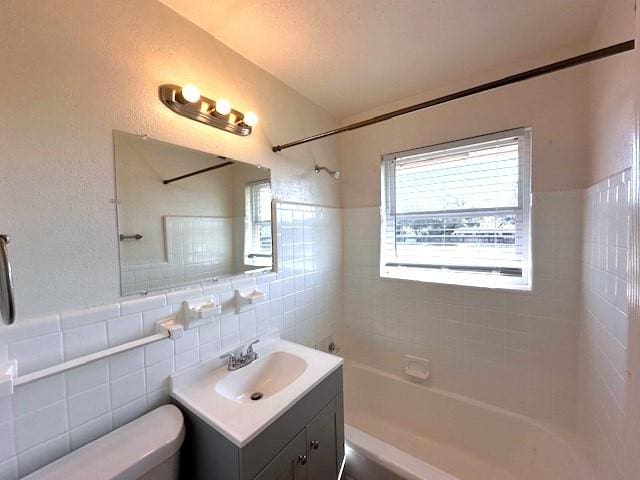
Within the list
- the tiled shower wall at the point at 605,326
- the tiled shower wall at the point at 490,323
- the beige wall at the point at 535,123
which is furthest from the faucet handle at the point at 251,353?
the beige wall at the point at 535,123

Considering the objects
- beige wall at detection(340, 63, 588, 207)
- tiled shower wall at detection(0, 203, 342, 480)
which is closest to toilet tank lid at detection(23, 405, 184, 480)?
tiled shower wall at detection(0, 203, 342, 480)

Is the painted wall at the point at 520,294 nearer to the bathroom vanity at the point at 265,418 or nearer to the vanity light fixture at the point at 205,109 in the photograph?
the bathroom vanity at the point at 265,418

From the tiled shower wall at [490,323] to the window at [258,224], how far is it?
87 centimetres

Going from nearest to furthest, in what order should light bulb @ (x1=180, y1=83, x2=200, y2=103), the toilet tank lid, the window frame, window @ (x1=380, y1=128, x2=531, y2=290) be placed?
1. the toilet tank lid
2. light bulb @ (x1=180, y1=83, x2=200, y2=103)
3. the window frame
4. window @ (x1=380, y1=128, x2=531, y2=290)

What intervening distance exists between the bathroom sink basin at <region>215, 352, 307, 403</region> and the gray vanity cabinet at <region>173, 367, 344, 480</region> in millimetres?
179

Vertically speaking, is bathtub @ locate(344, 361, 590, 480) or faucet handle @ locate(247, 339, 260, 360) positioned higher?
faucet handle @ locate(247, 339, 260, 360)

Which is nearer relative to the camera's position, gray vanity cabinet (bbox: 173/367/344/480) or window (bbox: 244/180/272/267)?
gray vanity cabinet (bbox: 173/367/344/480)

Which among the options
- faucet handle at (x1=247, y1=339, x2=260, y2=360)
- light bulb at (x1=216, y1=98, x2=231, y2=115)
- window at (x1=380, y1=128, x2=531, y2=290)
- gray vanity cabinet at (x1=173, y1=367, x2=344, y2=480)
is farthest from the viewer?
window at (x1=380, y1=128, x2=531, y2=290)

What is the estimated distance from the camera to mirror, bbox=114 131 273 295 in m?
1.02

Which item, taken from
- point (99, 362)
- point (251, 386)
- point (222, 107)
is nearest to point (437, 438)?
point (251, 386)

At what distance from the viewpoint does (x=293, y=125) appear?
1.77m

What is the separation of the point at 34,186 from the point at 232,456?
3.45 ft

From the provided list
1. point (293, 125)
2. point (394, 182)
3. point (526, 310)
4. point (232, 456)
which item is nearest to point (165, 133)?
point (293, 125)

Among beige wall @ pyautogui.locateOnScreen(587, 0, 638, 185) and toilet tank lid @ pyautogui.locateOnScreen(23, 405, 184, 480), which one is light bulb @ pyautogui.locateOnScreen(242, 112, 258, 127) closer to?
toilet tank lid @ pyautogui.locateOnScreen(23, 405, 184, 480)
